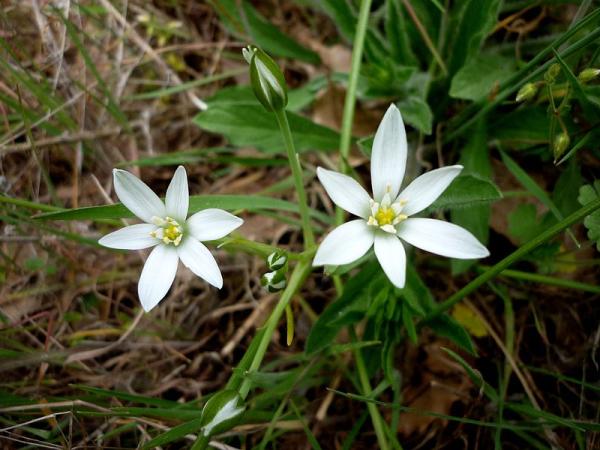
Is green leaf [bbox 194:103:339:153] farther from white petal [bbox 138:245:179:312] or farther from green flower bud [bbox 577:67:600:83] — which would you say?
green flower bud [bbox 577:67:600:83]

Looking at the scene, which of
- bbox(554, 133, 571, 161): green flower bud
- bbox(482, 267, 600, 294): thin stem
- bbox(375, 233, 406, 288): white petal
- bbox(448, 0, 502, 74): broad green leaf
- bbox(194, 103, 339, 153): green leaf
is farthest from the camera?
bbox(194, 103, 339, 153): green leaf

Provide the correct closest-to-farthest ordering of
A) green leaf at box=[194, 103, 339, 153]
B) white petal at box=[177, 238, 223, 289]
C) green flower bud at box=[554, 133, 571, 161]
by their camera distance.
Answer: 1. white petal at box=[177, 238, 223, 289]
2. green flower bud at box=[554, 133, 571, 161]
3. green leaf at box=[194, 103, 339, 153]

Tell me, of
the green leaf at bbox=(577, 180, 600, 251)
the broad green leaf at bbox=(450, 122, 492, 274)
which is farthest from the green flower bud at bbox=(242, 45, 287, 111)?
the green leaf at bbox=(577, 180, 600, 251)

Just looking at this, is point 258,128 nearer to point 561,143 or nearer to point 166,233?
point 166,233

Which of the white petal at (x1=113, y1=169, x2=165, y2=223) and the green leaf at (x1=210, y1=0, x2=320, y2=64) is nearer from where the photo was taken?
the white petal at (x1=113, y1=169, x2=165, y2=223)

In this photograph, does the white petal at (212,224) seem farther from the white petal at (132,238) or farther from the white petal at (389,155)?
the white petal at (389,155)

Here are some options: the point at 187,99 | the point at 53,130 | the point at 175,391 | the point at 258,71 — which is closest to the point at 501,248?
the point at 258,71

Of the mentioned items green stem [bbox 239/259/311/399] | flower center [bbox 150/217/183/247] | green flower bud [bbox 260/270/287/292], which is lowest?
green stem [bbox 239/259/311/399]

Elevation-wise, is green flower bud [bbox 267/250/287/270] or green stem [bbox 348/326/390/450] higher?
green flower bud [bbox 267/250/287/270]
